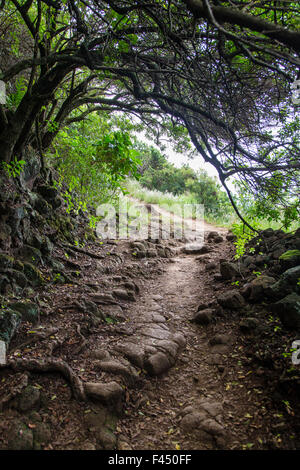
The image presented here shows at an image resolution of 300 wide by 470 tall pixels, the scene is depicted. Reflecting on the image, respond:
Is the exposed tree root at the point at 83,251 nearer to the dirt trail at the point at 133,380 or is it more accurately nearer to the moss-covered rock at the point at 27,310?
the dirt trail at the point at 133,380

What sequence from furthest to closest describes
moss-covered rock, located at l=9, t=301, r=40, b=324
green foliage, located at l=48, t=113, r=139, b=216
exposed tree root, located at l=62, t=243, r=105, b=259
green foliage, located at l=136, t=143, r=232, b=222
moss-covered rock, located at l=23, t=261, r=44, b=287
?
green foliage, located at l=136, t=143, r=232, b=222
exposed tree root, located at l=62, t=243, r=105, b=259
green foliage, located at l=48, t=113, r=139, b=216
moss-covered rock, located at l=23, t=261, r=44, b=287
moss-covered rock, located at l=9, t=301, r=40, b=324

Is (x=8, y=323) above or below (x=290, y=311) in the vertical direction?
below

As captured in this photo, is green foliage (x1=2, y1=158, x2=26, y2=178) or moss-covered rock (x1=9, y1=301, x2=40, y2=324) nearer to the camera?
moss-covered rock (x1=9, y1=301, x2=40, y2=324)

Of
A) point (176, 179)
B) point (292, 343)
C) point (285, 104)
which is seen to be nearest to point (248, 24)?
point (285, 104)

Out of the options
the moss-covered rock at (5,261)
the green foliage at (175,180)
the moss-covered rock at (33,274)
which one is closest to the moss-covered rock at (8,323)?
the moss-covered rock at (5,261)

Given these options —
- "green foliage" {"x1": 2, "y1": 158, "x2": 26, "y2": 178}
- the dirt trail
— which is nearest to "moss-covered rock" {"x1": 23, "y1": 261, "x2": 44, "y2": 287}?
the dirt trail

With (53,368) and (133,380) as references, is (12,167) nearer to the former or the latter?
(53,368)

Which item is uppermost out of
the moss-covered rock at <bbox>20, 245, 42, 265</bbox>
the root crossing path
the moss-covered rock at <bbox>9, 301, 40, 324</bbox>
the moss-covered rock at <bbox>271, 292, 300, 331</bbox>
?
the moss-covered rock at <bbox>20, 245, 42, 265</bbox>

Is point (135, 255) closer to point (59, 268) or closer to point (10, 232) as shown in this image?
point (59, 268)

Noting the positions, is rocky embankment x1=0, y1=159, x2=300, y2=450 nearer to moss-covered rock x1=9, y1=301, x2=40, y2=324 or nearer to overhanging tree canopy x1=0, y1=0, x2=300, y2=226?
moss-covered rock x1=9, y1=301, x2=40, y2=324

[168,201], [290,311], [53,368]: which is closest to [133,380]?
[53,368]

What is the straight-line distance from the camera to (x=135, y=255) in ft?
22.1
